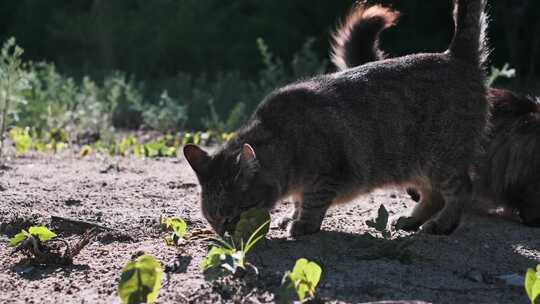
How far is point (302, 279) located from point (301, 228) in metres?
1.25

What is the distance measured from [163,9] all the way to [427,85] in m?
9.13

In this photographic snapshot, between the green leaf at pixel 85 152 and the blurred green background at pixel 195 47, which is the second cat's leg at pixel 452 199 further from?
the blurred green background at pixel 195 47

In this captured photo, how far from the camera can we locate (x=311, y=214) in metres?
4.32

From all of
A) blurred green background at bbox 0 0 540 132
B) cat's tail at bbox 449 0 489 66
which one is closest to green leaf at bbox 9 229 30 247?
cat's tail at bbox 449 0 489 66

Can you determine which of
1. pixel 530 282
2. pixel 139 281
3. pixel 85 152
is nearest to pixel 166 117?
pixel 85 152

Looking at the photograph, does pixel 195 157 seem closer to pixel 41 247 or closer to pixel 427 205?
pixel 41 247

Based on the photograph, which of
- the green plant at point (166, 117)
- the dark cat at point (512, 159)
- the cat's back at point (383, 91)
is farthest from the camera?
the green plant at point (166, 117)

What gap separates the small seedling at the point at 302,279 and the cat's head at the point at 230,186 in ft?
3.42

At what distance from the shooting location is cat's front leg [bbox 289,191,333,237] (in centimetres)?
429

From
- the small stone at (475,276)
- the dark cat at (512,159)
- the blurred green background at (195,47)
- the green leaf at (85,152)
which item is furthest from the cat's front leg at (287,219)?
the blurred green background at (195,47)

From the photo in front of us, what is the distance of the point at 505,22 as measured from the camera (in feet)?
34.0

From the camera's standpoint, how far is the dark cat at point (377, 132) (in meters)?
4.34

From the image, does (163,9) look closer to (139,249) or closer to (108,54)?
(108,54)

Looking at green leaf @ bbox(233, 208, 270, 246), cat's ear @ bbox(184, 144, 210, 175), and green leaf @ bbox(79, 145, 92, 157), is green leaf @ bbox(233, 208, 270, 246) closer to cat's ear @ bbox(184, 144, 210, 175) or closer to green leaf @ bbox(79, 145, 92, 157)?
cat's ear @ bbox(184, 144, 210, 175)
